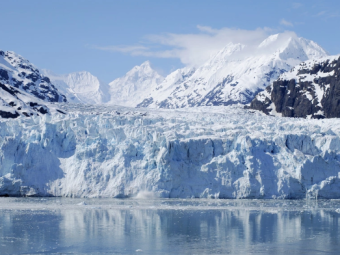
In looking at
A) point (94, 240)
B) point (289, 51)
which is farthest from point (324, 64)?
point (289, 51)

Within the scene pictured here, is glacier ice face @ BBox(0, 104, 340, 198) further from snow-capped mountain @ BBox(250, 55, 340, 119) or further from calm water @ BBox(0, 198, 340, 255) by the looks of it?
snow-capped mountain @ BBox(250, 55, 340, 119)

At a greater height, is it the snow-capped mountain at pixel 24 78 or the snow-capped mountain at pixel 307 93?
the snow-capped mountain at pixel 24 78

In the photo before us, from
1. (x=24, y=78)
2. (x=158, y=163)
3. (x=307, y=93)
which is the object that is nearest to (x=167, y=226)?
(x=158, y=163)

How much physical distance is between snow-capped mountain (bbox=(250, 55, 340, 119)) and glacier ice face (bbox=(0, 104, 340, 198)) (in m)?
46.6

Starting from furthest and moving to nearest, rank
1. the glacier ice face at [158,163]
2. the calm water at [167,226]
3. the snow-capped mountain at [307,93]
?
the snow-capped mountain at [307,93], the glacier ice face at [158,163], the calm water at [167,226]

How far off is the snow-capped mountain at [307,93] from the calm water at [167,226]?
51.5m


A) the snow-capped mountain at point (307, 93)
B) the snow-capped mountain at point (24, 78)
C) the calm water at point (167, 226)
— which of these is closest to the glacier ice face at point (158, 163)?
the calm water at point (167, 226)

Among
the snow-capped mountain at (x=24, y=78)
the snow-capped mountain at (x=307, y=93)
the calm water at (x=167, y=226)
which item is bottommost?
A: the calm water at (x=167, y=226)

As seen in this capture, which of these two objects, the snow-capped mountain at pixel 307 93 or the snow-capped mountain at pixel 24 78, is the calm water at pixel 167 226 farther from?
the snow-capped mountain at pixel 24 78

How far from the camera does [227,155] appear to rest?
112 ft

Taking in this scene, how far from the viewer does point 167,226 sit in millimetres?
22656

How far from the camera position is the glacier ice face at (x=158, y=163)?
1294 inches

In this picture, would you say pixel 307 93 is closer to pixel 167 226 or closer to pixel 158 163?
pixel 158 163

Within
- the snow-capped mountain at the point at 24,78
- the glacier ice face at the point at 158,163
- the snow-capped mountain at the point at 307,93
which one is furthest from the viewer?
the snow-capped mountain at the point at 24,78
